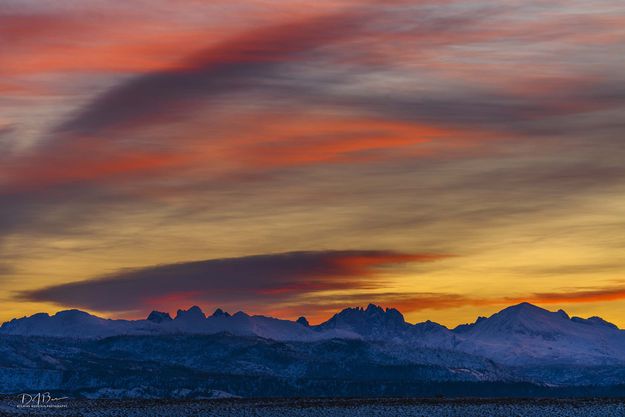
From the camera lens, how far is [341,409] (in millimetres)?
134000

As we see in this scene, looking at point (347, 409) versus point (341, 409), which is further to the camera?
point (347, 409)

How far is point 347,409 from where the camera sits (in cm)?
13450

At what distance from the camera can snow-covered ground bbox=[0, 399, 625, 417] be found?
12912cm

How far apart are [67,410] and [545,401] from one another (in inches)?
2520

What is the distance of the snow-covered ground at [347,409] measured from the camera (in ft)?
424

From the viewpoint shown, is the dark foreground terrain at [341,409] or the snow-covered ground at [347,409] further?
the snow-covered ground at [347,409]

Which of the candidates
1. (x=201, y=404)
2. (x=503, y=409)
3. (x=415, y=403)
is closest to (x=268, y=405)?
(x=201, y=404)

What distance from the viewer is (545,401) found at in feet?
490

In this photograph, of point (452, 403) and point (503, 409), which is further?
point (452, 403)

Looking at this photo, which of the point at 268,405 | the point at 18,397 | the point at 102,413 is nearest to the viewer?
the point at 102,413

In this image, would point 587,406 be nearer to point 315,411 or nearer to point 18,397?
point 315,411

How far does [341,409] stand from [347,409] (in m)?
0.91

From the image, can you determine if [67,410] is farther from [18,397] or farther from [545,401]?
[545,401]

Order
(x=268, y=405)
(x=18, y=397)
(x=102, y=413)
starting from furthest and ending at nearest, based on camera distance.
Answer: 1. (x=18, y=397)
2. (x=268, y=405)
3. (x=102, y=413)
